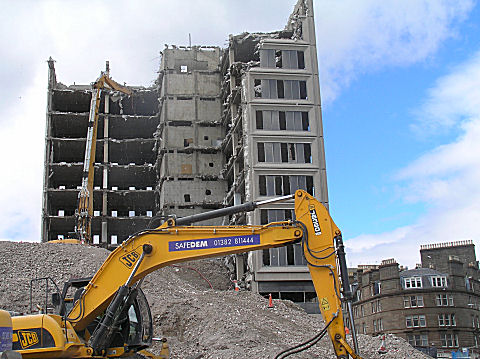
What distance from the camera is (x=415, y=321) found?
58031 millimetres

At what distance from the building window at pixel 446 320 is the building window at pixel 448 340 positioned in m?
0.94

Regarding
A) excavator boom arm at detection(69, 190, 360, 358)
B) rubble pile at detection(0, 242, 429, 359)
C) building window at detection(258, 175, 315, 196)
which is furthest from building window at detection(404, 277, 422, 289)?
excavator boom arm at detection(69, 190, 360, 358)

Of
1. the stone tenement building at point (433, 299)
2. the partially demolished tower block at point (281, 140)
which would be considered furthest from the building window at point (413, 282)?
the partially demolished tower block at point (281, 140)

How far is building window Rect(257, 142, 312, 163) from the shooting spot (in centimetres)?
5128

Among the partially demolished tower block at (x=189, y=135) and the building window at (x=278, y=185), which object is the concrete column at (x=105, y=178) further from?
the building window at (x=278, y=185)

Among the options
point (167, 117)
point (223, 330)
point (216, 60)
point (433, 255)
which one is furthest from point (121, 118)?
point (223, 330)

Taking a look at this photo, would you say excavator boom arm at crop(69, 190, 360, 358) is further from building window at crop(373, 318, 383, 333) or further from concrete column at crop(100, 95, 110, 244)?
concrete column at crop(100, 95, 110, 244)

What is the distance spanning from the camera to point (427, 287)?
58469 mm

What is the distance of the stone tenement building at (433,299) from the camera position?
188 ft

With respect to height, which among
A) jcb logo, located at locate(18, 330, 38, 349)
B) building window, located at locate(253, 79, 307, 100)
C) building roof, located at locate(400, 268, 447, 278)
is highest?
building window, located at locate(253, 79, 307, 100)

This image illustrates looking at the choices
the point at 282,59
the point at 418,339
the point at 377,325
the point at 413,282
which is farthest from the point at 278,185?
the point at 418,339

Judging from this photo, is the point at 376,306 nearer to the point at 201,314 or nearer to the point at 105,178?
the point at 105,178

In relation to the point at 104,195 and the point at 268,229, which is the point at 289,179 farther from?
the point at 268,229

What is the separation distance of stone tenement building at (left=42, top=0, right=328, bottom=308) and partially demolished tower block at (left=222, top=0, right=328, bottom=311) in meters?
0.09
